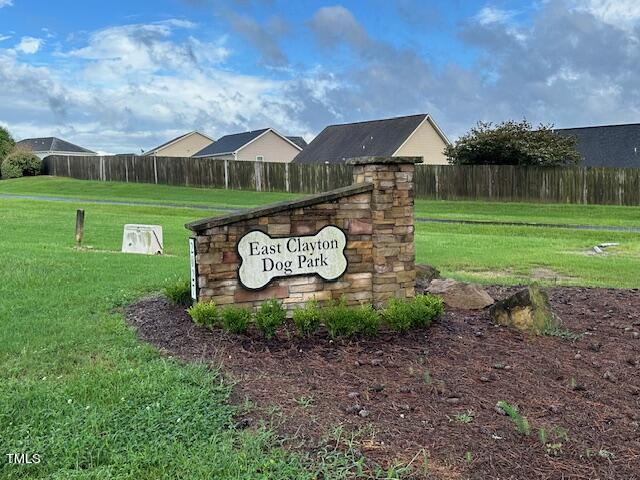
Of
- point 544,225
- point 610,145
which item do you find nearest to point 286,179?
point 544,225

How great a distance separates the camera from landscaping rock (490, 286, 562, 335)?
17.4 ft

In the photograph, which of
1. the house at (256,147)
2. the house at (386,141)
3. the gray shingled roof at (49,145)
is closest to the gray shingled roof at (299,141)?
the house at (256,147)

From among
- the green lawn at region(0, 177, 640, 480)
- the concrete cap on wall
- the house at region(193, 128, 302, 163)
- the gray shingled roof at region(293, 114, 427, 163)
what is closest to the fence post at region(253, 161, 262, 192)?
the gray shingled roof at region(293, 114, 427, 163)

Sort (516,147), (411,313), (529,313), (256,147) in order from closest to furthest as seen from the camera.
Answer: (411,313) → (529,313) → (516,147) → (256,147)

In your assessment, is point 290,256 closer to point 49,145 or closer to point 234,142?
point 234,142

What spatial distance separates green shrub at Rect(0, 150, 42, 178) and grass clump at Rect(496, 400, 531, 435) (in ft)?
158

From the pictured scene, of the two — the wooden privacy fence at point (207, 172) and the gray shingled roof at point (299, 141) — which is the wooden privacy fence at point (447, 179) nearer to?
the wooden privacy fence at point (207, 172)

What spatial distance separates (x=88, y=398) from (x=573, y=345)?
12.5ft

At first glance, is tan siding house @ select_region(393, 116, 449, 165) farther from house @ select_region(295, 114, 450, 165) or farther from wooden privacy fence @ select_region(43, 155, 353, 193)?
wooden privacy fence @ select_region(43, 155, 353, 193)

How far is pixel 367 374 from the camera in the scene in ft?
14.1

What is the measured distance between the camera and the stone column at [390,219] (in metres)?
5.60

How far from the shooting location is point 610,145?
34.0 meters

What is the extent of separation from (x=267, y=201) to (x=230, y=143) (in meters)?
23.0

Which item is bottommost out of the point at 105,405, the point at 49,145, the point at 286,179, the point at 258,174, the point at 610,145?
the point at 105,405
